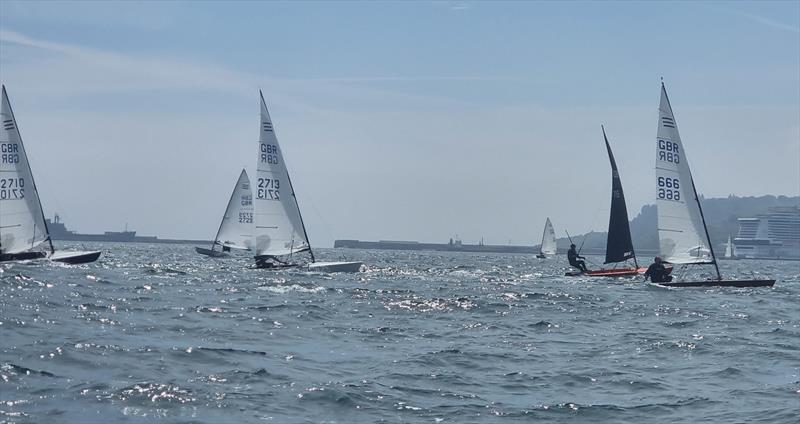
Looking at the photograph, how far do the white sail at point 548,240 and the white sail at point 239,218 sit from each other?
163ft

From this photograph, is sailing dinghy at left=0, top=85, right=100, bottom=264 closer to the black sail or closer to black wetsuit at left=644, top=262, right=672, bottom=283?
black wetsuit at left=644, top=262, right=672, bottom=283

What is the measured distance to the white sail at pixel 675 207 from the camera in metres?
41.6

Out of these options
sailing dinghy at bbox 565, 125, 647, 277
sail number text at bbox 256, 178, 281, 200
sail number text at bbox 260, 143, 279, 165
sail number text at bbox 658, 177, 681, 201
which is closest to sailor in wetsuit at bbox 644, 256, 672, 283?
sail number text at bbox 658, 177, 681, 201

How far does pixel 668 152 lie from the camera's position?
42.1m

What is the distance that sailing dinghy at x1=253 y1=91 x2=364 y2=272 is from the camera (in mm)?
47688

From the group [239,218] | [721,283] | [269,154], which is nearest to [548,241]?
[239,218]

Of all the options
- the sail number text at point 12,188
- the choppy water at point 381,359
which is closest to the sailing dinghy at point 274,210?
the sail number text at point 12,188

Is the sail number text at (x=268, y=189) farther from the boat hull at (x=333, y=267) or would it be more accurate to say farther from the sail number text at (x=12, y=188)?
the sail number text at (x=12, y=188)

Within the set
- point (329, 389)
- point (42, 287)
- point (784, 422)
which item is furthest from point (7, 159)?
point (784, 422)

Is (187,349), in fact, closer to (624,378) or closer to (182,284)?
(624,378)

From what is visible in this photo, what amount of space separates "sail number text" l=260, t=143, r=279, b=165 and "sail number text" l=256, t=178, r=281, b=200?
0.94 meters

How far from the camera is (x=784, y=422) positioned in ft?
43.0

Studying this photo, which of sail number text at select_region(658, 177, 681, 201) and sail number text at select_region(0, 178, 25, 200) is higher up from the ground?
sail number text at select_region(658, 177, 681, 201)

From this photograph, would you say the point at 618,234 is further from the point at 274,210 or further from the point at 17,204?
the point at 17,204
